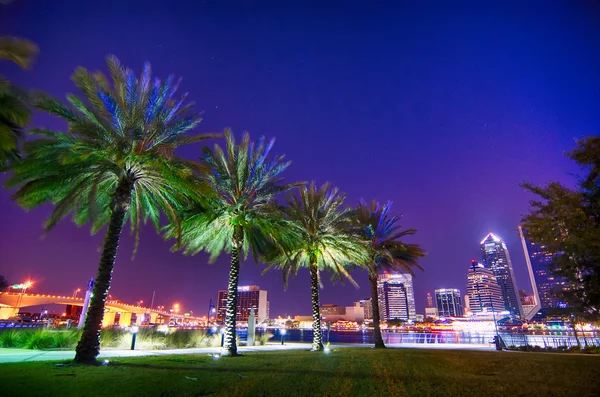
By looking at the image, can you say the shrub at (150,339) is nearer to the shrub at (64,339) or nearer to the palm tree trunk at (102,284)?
the shrub at (64,339)

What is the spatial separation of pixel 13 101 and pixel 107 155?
3181 mm

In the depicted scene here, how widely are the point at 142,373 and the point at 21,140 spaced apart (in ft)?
33.4

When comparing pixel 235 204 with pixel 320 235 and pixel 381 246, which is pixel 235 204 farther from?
pixel 381 246

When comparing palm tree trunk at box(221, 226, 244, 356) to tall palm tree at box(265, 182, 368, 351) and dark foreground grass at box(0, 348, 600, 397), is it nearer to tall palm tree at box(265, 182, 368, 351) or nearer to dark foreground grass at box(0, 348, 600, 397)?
tall palm tree at box(265, 182, 368, 351)

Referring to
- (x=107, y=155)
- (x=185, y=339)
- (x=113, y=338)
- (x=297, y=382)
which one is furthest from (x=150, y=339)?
(x=297, y=382)

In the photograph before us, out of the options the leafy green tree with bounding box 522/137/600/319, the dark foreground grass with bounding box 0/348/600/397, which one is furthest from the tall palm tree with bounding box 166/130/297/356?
the leafy green tree with bounding box 522/137/600/319

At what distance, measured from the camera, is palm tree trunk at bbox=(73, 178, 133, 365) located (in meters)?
10.6

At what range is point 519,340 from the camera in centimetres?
2464

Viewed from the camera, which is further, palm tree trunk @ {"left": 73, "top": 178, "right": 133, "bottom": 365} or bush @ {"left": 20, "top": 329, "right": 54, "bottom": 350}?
bush @ {"left": 20, "top": 329, "right": 54, "bottom": 350}

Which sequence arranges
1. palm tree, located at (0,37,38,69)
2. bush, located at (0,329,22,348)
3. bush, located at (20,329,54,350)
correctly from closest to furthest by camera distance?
1. palm tree, located at (0,37,38,69)
2. bush, located at (20,329,54,350)
3. bush, located at (0,329,22,348)

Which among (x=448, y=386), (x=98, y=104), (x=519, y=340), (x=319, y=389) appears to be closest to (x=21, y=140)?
(x=98, y=104)

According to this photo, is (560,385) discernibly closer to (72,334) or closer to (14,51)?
(14,51)

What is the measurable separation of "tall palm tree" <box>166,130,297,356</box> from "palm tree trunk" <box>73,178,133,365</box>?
3.82 metres

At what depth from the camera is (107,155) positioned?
12.1 meters
